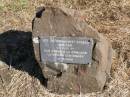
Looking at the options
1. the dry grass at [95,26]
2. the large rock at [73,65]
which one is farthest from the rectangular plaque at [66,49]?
the dry grass at [95,26]

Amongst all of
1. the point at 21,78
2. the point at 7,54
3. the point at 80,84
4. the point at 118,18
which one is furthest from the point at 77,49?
the point at 118,18

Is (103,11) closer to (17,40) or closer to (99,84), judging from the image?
(17,40)

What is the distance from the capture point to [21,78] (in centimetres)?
444

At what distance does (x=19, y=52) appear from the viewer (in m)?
4.84

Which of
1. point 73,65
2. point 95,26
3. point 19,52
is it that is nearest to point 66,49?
point 73,65

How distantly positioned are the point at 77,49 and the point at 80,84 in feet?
1.54

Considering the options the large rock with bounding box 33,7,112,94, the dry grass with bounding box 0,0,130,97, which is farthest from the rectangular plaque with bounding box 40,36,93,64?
the dry grass with bounding box 0,0,130,97

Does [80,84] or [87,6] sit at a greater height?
[87,6]

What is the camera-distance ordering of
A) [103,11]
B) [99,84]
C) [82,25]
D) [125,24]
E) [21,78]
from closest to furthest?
[82,25] → [99,84] → [21,78] → [125,24] → [103,11]

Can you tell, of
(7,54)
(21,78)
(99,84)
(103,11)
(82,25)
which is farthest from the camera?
(103,11)

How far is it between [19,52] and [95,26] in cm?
114

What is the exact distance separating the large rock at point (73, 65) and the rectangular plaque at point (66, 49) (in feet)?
0.17

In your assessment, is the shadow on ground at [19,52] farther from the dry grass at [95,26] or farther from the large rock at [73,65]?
the large rock at [73,65]

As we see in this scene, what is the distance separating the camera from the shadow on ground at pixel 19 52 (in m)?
4.57
